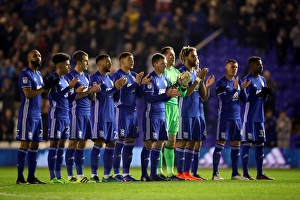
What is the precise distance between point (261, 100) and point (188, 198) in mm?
5145

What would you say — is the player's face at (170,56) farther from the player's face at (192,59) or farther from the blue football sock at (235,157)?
the blue football sock at (235,157)

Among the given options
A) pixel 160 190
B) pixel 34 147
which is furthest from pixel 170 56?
pixel 160 190

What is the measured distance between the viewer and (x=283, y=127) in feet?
71.4

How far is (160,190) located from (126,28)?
49.2 ft

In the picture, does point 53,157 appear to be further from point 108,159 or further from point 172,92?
point 172,92

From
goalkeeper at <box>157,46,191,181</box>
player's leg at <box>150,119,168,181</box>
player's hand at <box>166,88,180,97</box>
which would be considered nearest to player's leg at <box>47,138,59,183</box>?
player's leg at <box>150,119,168,181</box>

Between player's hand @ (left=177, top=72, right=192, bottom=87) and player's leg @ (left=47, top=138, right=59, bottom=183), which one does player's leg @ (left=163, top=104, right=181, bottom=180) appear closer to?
player's hand @ (left=177, top=72, right=192, bottom=87)

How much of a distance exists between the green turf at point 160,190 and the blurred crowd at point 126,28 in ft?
31.8

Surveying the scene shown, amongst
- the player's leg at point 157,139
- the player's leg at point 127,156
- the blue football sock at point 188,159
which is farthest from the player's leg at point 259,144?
the player's leg at point 127,156

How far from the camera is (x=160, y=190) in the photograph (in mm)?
12117

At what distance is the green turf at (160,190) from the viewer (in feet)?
36.3

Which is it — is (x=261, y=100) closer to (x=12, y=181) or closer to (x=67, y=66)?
(x=67, y=66)

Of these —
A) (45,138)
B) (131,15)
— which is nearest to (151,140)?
(45,138)

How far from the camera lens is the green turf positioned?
36.3 ft
